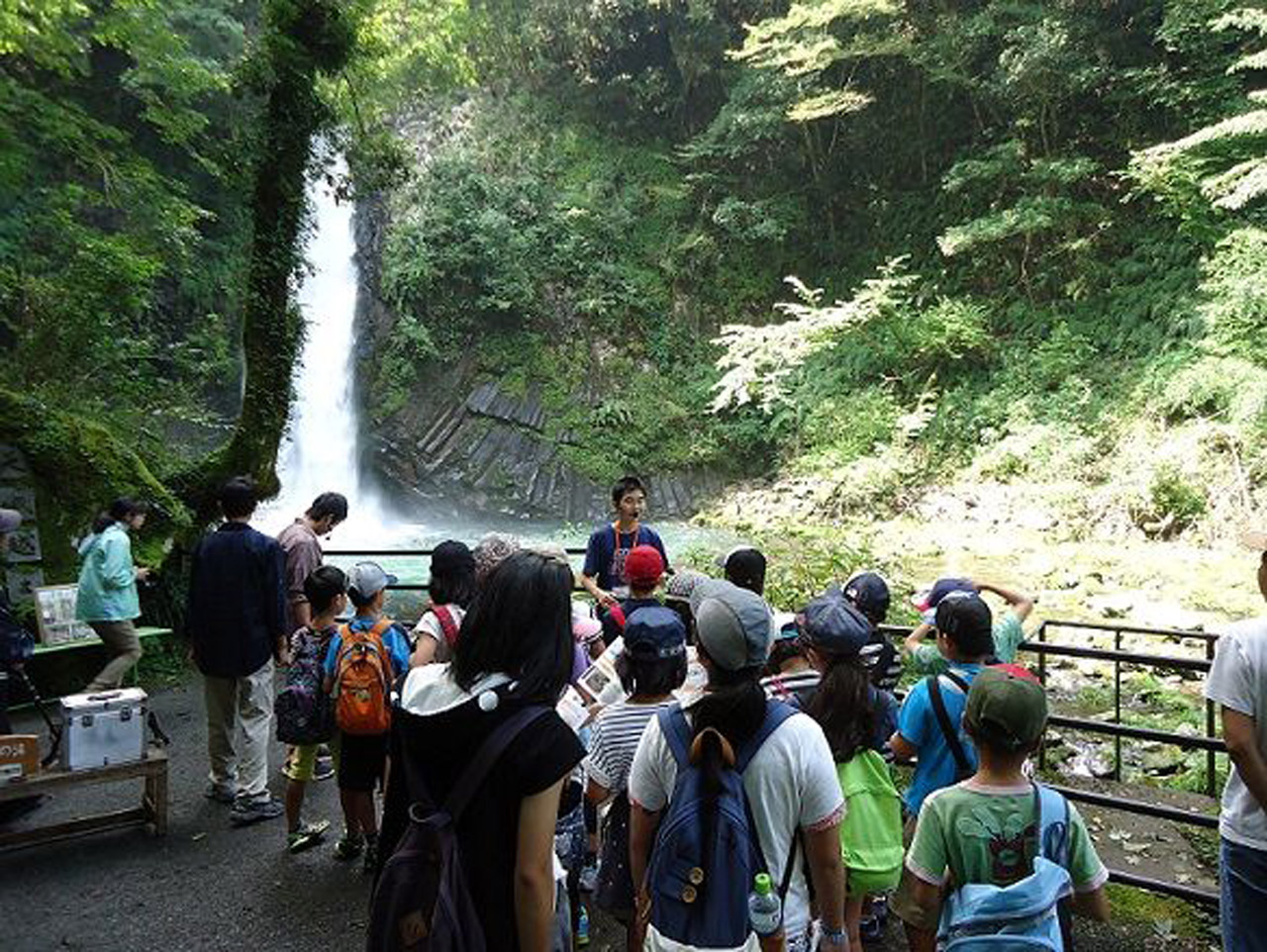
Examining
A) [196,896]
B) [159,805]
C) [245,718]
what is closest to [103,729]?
[159,805]

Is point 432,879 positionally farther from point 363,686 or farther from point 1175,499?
point 1175,499

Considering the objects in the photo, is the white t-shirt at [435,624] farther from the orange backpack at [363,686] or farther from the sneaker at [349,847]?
the sneaker at [349,847]

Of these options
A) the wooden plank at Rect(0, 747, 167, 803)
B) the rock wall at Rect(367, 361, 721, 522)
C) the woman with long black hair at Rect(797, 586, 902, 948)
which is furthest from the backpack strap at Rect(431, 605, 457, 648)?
the rock wall at Rect(367, 361, 721, 522)

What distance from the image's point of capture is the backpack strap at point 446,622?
3.28 meters

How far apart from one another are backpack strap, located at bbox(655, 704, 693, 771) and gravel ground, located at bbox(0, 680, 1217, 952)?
69.8 inches

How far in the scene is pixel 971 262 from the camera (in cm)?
1881

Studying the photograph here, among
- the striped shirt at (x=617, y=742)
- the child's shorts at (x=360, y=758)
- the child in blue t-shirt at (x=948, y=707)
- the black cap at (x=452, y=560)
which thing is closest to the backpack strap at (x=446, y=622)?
the black cap at (x=452, y=560)

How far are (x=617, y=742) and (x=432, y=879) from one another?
32.1 inches

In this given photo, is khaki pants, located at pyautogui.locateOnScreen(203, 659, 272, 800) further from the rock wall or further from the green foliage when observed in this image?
the rock wall

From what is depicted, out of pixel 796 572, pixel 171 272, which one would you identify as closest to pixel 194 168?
pixel 171 272

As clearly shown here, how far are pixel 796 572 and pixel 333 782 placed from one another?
5.93 meters

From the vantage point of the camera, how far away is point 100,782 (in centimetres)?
412

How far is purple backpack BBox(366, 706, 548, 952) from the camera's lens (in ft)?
5.61

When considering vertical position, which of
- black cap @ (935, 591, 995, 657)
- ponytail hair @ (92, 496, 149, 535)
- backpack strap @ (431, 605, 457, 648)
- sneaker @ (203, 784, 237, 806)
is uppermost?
ponytail hair @ (92, 496, 149, 535)
